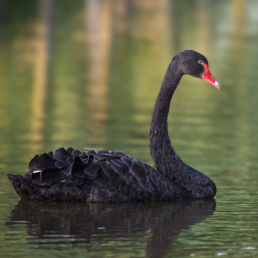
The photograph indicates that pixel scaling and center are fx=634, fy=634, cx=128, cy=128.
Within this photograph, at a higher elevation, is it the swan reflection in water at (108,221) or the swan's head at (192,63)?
the swan's head at (192,63)

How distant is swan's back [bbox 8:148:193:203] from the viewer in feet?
20.2

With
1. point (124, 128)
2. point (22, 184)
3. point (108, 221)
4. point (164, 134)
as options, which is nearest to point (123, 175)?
point (108, 221)

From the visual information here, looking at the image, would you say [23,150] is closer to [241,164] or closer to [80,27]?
[241,164]

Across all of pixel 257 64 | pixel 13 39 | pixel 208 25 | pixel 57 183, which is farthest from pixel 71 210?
pixel 208 25

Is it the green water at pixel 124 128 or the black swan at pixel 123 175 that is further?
the black swan at pixel 123 175

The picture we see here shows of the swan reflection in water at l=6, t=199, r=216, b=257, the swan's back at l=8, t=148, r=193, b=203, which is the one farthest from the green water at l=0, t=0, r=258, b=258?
the swan's back at l=8, t=148, r=193, b=203

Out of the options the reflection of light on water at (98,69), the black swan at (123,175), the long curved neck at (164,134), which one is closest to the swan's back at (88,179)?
the black swan at (123,175)

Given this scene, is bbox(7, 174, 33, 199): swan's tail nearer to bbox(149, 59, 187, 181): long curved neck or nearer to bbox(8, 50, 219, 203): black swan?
bbox(8, 50, 219, 203): black swan

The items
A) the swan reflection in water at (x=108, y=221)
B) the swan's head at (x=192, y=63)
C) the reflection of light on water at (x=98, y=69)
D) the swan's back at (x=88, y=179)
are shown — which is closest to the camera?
the swan reflection in water at (x=108, y=221)

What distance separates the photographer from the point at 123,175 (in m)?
6.37

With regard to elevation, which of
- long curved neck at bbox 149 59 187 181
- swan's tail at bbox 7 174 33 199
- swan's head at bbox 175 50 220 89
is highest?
swan's head at bbox 175 50 220 89

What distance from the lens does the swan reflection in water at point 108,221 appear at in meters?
5.12

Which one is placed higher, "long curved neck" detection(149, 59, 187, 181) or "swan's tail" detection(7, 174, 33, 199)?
"long curved neck" detection(149, 59, 187, 181)

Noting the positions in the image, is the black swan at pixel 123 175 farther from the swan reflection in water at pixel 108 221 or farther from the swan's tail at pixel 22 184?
the swan reflection in water at pixel 108 221
